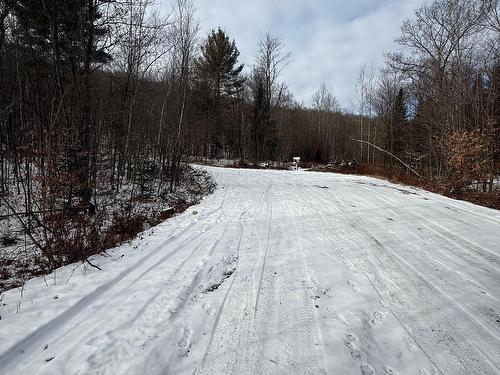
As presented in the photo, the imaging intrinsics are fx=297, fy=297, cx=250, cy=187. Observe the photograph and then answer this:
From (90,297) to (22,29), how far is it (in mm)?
11688

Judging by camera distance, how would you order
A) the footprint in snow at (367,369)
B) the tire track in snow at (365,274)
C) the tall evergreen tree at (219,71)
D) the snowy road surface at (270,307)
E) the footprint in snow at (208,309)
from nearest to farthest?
the footprint in snow at (367,369) → the snowy road surface at (270,307) → the tire track in snow at (365,274) → the footprint in snow at (208,309) → the tall evergreen tree at (219,71)

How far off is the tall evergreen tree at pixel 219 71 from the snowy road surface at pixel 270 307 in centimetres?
3058

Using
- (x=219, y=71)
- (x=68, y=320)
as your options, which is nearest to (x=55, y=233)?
(x=68, y=320)

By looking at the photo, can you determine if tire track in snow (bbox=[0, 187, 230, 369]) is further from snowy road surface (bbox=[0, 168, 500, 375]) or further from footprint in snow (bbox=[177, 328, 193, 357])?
footprint in snow (bbox=[177, 328, 193, 357])

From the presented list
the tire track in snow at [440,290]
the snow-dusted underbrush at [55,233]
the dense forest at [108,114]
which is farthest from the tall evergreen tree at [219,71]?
the tire track in snow at [440,290]

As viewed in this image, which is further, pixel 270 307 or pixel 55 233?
pixel 55 233

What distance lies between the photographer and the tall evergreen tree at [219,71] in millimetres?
34156

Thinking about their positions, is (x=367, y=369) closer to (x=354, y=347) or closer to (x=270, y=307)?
(x=354, y=347)

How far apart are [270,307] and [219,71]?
35.1 metres

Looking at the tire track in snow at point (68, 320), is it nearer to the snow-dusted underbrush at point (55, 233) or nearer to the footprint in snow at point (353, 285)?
the snow-dusted underbrush at point (55, 233)

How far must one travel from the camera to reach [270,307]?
3.28 m

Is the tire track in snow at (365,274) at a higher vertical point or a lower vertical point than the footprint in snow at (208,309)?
higher

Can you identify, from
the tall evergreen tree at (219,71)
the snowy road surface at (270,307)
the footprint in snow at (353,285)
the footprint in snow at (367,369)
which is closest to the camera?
the footprint in snow at (367,369)

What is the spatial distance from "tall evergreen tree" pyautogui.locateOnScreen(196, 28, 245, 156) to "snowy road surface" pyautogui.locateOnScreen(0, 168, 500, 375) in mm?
30579
